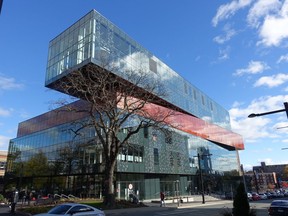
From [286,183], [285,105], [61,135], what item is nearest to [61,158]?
[61,135]

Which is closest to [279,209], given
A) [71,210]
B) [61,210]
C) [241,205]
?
[241,205]

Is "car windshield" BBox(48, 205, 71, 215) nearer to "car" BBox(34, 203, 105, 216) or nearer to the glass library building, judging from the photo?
"car" BBox(34, 203, 105, 216)

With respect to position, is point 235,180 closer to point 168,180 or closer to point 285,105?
point 168,180

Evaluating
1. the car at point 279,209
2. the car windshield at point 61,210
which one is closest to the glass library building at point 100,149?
the car at point 279,209

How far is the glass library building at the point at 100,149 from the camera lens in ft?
128

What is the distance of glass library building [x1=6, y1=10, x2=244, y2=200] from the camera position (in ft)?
128

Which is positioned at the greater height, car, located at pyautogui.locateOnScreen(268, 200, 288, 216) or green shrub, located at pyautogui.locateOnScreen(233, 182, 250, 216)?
green shrub, located at pyautogui.locateOnScreen(233, 182, 250, 216)

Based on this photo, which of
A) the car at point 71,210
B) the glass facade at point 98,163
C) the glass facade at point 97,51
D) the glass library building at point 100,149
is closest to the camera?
the car at point 71,210

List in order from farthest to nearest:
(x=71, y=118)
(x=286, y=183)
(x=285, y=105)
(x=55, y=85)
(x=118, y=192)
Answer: (x=286, y=183) < (x=71, y=118) < (x=55, y=85) < (x=118, y=192) < (x=285, y=105)

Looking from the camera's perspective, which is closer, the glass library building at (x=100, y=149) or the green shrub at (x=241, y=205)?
the green shrub at (x=241, y=205)

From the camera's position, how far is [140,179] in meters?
42.4

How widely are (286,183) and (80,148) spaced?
11521 centimetres

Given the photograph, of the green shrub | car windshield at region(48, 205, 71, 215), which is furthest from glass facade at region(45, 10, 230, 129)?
the green shrub

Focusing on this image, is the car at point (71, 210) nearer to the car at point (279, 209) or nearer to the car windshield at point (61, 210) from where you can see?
the car windshield at point (61, 210)
